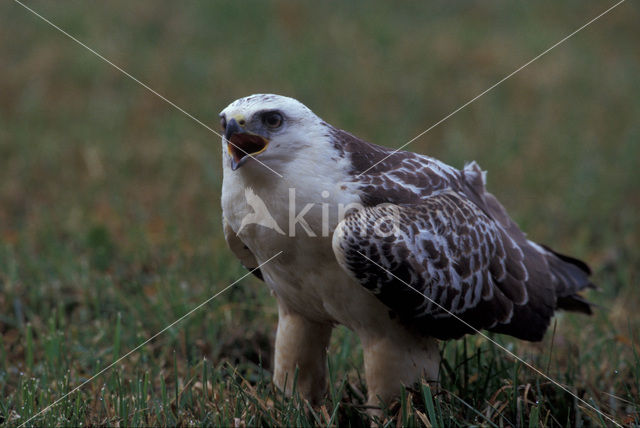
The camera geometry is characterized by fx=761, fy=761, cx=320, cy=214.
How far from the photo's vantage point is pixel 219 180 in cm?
717

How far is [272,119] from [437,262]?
3.00 feet

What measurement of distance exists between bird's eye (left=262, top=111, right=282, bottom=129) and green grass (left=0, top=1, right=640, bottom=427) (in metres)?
1.15

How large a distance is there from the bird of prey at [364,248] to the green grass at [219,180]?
0.18m

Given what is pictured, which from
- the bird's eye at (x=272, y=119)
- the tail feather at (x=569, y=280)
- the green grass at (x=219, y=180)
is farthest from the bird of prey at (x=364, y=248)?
the tail feather at (x=569, y=280)

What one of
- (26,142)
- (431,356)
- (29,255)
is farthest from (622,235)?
(26,142)

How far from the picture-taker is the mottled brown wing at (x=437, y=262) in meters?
2.95

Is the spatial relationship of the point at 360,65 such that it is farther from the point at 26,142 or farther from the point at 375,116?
the point at 26,142

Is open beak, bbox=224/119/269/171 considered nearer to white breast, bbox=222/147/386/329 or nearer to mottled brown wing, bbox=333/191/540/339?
white breast, bbox=222/147/386/329

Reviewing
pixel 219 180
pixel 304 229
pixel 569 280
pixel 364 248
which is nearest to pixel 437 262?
pixel 364 248

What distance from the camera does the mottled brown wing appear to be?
2.95 metres

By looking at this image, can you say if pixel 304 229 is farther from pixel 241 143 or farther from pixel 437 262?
pixel 437 262

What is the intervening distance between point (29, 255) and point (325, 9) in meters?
6.87

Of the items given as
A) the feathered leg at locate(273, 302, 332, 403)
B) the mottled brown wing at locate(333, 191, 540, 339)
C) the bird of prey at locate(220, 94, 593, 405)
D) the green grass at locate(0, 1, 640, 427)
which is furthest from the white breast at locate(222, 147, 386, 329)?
the green grass at locate(0, 1, 640, 427)

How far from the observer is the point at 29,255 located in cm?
535
